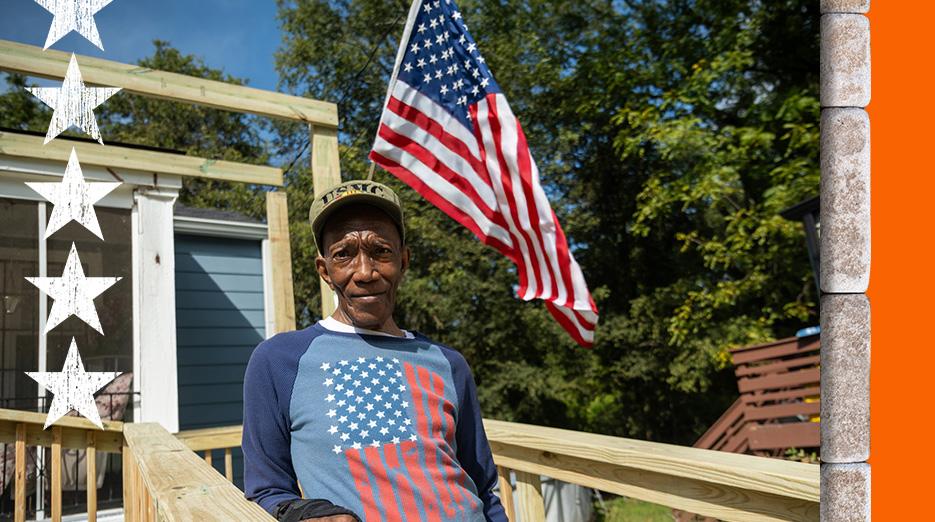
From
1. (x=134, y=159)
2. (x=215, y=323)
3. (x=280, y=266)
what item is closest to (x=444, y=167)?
(x=280, y=266)

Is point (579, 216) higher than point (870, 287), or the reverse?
point (579, 216)

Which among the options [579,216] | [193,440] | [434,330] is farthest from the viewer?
[579,216]

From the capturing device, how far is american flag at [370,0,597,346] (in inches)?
119

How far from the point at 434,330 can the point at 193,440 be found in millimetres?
9447

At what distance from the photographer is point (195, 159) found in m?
4.62

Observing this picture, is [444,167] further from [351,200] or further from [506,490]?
[351,200]

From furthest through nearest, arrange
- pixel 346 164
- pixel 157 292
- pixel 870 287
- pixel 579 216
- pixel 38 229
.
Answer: pixel 579 216 → pixel 346 164 → pixel 157 292 → pixel 38 229 → pixel 870 287

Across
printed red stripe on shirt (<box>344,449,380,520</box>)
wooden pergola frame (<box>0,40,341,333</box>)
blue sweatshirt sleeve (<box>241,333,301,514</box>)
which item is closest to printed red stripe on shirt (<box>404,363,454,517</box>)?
printed red stripe on shirt (<box>344,449,380,520</box>)

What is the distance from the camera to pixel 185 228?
22.6ft

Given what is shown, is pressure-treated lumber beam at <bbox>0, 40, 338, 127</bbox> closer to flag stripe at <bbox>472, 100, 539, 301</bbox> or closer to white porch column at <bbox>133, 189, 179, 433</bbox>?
flag stripe at <bbox>472, 100, 539, 301</bbox>

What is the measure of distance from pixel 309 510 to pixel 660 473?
954 mm

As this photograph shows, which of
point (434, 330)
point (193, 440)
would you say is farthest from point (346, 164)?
point (193, 440)

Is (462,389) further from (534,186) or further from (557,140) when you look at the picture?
(557,140)

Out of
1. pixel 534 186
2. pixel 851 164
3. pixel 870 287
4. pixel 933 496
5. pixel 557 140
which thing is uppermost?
pixel 557 140
